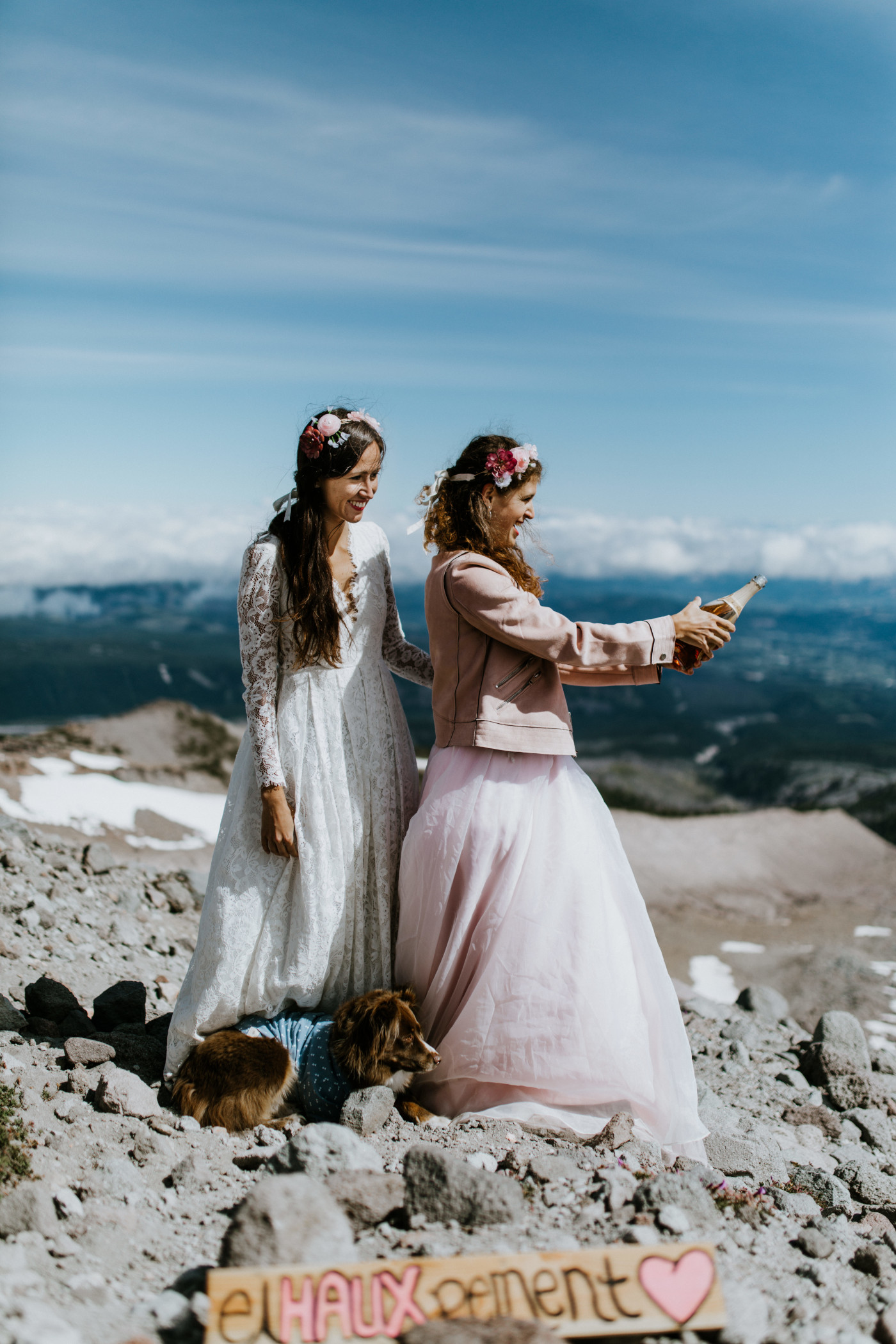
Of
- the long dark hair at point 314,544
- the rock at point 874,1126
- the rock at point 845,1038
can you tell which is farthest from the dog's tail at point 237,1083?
the rock at point 845,1038

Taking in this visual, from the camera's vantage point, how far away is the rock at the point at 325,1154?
8.12ft

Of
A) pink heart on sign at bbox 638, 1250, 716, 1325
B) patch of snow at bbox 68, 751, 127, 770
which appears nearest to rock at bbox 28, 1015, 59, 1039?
pink heart on sign at bbox 638, 1250, 716, 1325

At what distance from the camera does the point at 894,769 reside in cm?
2739

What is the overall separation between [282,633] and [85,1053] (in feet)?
5.57

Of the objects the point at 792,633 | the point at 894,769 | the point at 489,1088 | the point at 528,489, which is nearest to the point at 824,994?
the point at 489,1088

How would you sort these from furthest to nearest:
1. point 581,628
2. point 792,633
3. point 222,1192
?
point 792,633
point 581,628
point 222,1192

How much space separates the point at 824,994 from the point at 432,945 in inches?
227

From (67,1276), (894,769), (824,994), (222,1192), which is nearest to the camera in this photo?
(67,1276)

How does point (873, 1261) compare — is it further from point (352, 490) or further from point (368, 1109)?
point (352, 490)

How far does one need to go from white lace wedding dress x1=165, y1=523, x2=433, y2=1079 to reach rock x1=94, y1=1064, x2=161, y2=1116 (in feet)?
0.59

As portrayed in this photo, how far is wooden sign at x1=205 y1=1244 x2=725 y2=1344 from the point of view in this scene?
1.92 m

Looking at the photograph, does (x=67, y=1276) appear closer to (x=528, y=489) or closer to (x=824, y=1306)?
(x=824, y=1306)

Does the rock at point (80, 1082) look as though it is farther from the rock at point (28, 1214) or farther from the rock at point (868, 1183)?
the rock at point (868, 1183)

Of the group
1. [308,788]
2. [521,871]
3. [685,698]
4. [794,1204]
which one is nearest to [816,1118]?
[794,1204]
